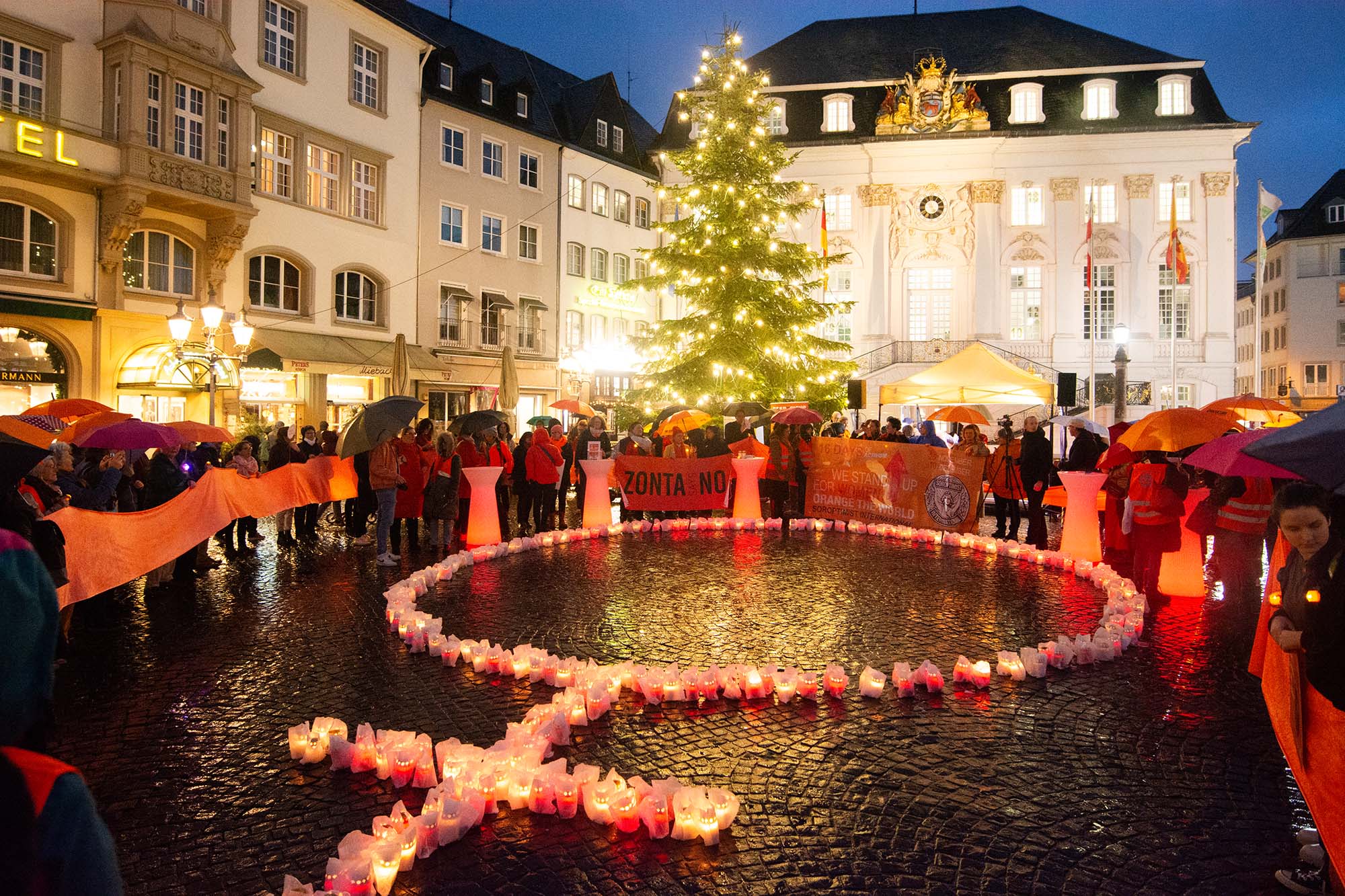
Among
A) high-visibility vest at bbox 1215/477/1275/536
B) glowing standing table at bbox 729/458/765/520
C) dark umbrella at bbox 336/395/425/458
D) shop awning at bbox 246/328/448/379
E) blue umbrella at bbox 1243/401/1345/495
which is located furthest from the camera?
shop awning at bbox 246/328/448/379

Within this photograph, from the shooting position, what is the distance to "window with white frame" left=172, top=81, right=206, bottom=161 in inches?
875

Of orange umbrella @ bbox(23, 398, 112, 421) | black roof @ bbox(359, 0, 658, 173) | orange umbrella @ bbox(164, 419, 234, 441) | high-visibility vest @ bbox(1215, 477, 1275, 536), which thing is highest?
black roof @ bbox(359, 0, 658, 173)

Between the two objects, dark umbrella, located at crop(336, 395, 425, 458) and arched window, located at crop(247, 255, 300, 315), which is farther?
arched window, located at crop(247, 255, 300, 315)

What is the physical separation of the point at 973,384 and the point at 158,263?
824 inches

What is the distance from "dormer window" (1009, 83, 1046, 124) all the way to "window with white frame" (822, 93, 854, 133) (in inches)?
300

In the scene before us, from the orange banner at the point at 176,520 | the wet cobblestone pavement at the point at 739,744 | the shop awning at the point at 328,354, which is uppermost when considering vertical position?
the shop awning at the point at 328,354

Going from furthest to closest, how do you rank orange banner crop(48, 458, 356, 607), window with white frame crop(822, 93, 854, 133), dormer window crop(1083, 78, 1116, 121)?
window with white frame crop(822, 93, 854, 133) → dormer window crop(1083, 78, 1116, 121) → orange banner crop(48, 458, 356, 607)

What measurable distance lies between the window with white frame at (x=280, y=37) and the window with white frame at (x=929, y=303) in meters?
28.9

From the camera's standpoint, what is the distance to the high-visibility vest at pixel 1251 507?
300 inches

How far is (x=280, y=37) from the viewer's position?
86.5 ft

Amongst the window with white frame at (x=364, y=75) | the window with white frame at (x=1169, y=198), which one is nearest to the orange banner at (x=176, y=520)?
the window with white frame at (x=364, y=75)

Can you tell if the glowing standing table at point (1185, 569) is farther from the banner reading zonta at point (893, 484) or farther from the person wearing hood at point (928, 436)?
the person wearing hood at point (928, 436)

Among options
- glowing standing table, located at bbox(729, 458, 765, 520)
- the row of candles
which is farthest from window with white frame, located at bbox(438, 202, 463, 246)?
the row of candles

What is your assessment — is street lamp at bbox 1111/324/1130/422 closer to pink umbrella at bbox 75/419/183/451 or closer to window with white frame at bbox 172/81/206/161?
pink umbrella at bbox 75/419/183/451
